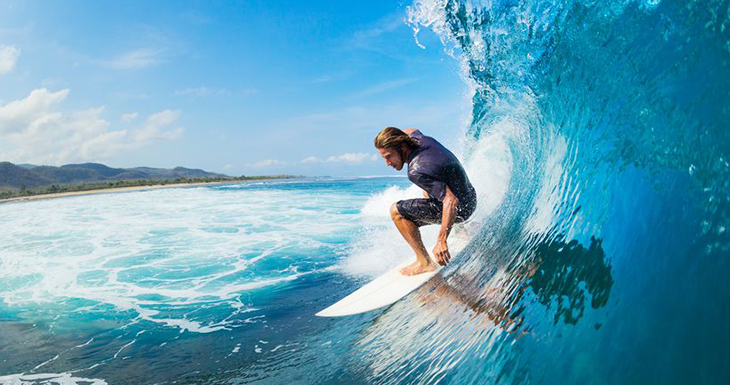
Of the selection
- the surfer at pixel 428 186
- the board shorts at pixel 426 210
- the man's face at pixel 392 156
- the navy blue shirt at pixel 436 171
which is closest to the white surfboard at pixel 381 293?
the surfer at pixel 428 186

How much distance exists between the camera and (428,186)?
3.54 meters

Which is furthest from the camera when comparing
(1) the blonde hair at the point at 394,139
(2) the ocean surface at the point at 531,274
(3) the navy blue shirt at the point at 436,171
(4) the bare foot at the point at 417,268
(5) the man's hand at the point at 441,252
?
(4) the bare foot at the point at 417,268

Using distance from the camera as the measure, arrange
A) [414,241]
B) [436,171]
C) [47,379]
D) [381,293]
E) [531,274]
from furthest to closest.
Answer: [381,293]
[414,241]
[47,379]
[436,171]
[531,274]

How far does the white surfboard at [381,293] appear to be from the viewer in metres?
3.85

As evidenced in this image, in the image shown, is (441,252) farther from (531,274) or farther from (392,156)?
(392,156)

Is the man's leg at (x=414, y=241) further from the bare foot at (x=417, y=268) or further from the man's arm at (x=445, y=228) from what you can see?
the man's arm at (x=445, y=228)

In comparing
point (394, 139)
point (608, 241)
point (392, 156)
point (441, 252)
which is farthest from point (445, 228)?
point (608, 241)

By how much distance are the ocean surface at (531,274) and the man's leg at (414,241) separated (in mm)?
233

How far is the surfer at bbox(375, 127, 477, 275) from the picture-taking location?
3.43m

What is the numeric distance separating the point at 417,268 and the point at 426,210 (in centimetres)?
69

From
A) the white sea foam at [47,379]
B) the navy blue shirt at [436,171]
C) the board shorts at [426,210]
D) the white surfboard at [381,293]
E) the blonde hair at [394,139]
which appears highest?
the blonde hair at [394,139]

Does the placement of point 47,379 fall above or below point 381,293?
below

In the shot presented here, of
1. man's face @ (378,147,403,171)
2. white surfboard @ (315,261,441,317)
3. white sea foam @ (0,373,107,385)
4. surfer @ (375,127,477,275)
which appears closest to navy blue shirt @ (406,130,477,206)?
surfer @ (375,127,477,275)

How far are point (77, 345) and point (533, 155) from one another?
5.87m
